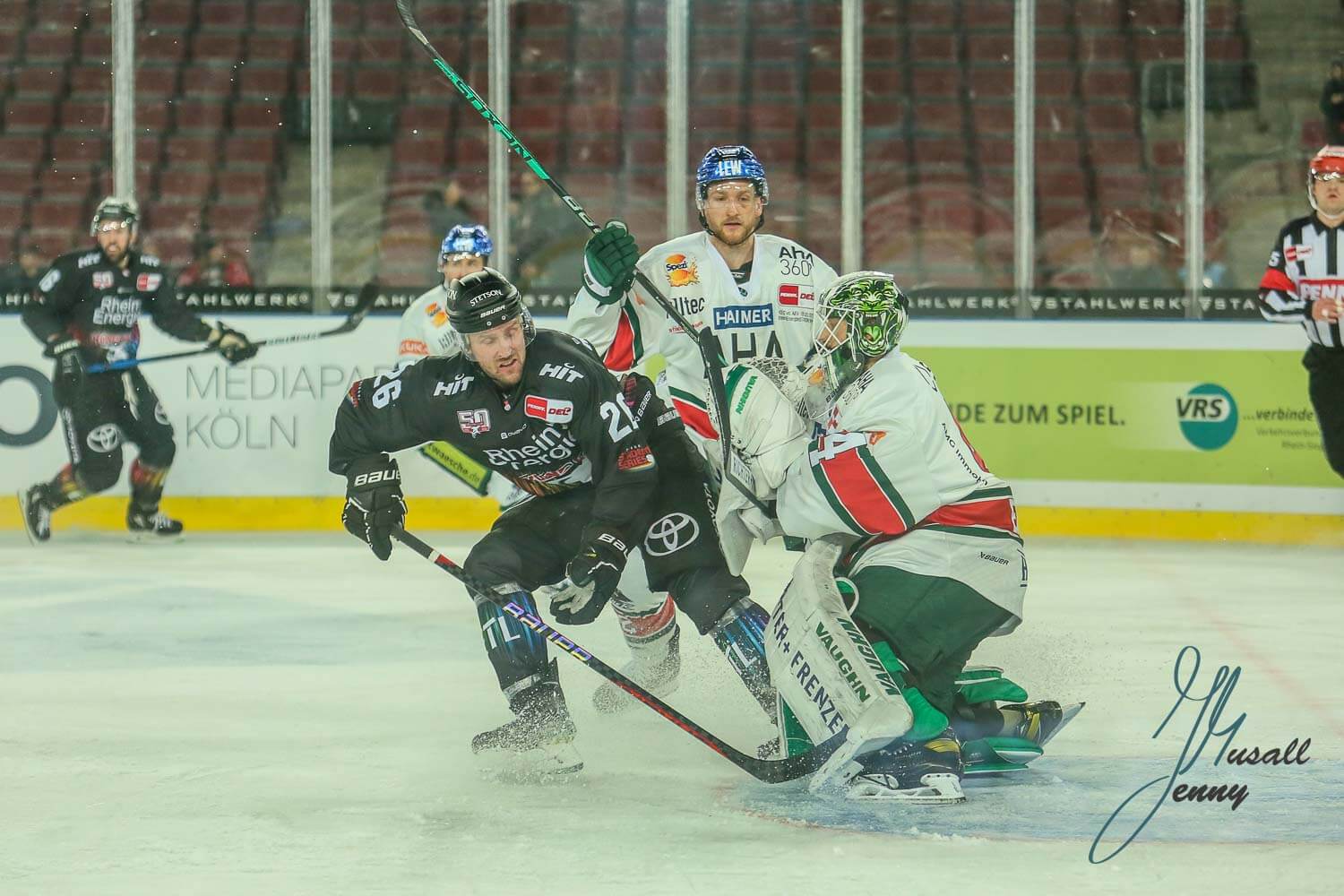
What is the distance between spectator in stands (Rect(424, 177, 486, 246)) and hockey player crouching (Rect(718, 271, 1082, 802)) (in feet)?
16.0

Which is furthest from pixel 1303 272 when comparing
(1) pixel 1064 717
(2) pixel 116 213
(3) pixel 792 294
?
(2) pixel 116 213

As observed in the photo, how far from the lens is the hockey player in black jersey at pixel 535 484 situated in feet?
11.2

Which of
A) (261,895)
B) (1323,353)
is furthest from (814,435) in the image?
(1323,353)

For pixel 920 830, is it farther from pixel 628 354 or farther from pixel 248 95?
pixel 248 95

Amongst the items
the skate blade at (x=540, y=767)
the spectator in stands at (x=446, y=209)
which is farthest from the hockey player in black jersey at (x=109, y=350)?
the skate blade at (x=540, y=767)

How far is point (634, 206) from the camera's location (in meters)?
8.05

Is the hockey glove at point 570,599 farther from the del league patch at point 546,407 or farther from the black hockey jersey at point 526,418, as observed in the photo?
the del league patch at point 546,407

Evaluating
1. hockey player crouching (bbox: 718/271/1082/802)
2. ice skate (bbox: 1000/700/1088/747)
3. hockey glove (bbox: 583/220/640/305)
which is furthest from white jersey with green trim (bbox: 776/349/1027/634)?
hockey glove (bbox: 583/220/640/305)

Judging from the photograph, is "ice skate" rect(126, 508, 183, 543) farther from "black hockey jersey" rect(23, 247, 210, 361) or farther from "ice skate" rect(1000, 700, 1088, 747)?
"ice skate" rect(1000, 700, 1088, 747)

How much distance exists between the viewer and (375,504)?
11.3ft

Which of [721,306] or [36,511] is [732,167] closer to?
[721,306]

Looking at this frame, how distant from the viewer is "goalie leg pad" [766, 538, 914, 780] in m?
3.06

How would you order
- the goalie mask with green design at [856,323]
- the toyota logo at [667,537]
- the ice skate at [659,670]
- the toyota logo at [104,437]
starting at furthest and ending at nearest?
1. the toyota logo at [104,437]
2. the ice skate at [659,670]
3. the toyota logo at [667,537]
4. the goalie mask with green design at [856,323]

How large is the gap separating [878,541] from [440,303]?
3.45 m
